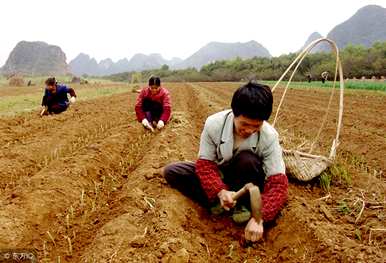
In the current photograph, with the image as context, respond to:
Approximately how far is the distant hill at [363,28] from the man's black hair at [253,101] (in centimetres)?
14550

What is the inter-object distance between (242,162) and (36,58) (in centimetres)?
14547

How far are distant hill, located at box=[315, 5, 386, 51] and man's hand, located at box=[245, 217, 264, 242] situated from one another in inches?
5731

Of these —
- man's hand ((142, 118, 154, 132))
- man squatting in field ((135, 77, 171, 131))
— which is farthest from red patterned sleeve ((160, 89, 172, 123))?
man's hand ((142, 118, 154, 132))

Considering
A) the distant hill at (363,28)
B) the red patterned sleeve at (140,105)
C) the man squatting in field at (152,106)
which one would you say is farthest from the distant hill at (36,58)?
the red patterned sleeve at (140,105)

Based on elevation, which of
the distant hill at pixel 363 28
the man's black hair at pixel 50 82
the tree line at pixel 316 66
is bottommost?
the tree line at pixel 316 66

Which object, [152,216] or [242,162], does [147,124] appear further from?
[242,162]

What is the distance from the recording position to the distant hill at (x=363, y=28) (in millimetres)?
141875

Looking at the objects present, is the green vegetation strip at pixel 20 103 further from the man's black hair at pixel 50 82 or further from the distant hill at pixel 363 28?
the distant hill at pixel 363 28

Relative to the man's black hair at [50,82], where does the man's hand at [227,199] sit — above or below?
below

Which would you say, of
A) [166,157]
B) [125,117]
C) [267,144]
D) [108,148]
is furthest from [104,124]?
[267,144]

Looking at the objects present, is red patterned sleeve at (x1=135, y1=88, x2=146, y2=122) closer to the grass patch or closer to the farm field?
the farm field

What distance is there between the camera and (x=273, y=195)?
319cm

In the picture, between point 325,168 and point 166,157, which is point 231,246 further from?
point 166,157

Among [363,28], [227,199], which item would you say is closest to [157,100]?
[227,199]
